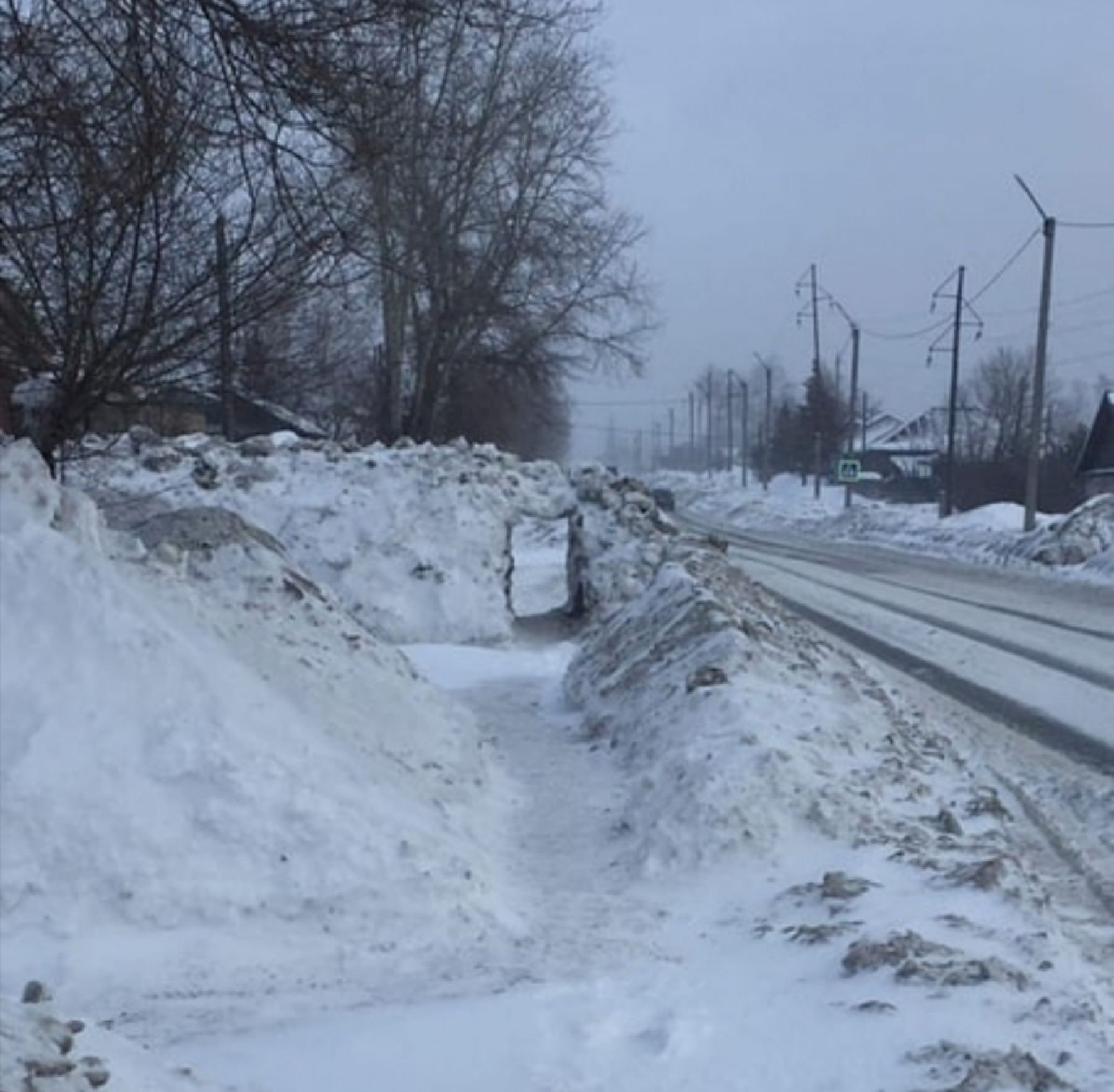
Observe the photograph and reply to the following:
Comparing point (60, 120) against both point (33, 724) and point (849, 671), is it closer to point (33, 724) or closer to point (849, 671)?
point (33, 724)

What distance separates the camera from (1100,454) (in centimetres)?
5388

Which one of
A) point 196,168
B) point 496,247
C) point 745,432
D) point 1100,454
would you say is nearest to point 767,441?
point 745,432

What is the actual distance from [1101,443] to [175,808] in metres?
52.6

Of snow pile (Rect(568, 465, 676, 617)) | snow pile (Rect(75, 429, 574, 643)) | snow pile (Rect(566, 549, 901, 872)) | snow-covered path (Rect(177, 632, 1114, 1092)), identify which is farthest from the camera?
snow pile (Rect(568, 465, 676, 617))

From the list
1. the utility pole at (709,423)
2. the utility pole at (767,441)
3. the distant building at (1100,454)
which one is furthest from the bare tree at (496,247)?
the utility pole at (709,423)

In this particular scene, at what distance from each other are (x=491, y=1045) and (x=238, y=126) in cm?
452

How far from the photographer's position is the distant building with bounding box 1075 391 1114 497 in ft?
172

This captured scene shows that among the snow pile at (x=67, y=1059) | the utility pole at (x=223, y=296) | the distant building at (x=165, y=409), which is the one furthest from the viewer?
the distant building at (x=165, y=409)

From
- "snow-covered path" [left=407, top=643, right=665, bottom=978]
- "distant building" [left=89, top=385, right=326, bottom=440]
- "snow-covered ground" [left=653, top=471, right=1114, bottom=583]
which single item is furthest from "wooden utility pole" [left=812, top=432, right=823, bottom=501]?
"snow-covered path" [left=407, top=643, right=665, bottom=978]

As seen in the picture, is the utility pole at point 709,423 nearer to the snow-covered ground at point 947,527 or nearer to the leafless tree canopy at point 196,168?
the snow-covered ground at point 947,527

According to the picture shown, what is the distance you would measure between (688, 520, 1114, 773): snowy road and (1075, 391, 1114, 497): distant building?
2287 cm

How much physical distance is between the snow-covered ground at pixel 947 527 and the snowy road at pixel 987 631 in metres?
1.20

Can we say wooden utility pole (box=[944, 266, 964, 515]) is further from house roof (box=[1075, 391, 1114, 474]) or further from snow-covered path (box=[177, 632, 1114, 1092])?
snow-covered path (box=[177, 632, 1114, 1092])

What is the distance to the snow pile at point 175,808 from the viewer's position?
5.11m
